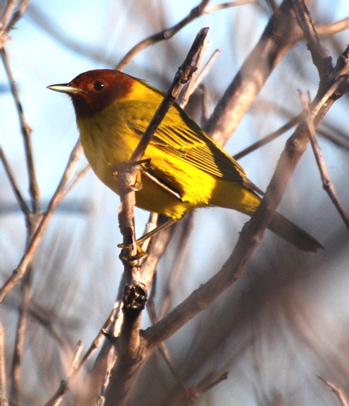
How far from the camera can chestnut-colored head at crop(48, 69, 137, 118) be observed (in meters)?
5.25

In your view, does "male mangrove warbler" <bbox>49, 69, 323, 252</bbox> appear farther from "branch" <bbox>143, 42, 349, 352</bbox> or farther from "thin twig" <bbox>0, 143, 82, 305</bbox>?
"branch" <bbox>143, 42, 349, 352</bbox>

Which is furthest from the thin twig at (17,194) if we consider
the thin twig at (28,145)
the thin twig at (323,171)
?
the thin twig at (323,171)

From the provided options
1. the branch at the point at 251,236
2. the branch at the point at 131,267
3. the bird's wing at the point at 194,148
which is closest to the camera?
the branch at the point at 131,267

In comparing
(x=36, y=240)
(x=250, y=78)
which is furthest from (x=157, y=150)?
(x=36, y=240)

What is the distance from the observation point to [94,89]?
5.39 m

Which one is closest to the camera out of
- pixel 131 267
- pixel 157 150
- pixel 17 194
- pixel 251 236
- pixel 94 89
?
pixel 131 267

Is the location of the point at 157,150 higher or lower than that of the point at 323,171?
higher

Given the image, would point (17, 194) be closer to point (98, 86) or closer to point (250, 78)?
point (98, 86)

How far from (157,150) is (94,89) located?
34.5 inches

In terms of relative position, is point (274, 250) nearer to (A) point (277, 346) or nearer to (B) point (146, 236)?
(A) point (277, 346)

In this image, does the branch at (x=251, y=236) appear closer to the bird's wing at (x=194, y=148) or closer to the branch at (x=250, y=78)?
the bird's wing at (x=194, y=148)

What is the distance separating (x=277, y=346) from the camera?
3.00 metres

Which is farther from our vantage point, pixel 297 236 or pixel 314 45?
pixel 297 236

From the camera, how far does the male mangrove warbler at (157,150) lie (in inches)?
187
